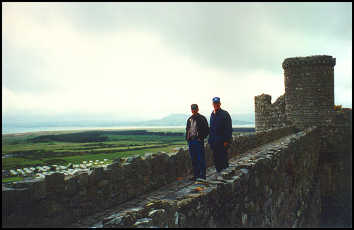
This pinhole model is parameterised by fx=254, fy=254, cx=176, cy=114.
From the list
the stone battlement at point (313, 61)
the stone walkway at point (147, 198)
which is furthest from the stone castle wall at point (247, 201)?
the stone battlement at point (313, 61)

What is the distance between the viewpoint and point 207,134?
6402mm

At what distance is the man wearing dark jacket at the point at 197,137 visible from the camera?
20.8ft

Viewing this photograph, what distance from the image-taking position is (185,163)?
23.3ft

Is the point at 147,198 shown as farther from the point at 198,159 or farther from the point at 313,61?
the point at 313,61

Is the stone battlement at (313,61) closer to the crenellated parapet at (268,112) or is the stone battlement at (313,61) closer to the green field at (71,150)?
the crenellated parapet at (268,112)

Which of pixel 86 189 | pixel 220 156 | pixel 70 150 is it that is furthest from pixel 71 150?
pixel 86 189

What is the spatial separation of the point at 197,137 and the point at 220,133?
73cm

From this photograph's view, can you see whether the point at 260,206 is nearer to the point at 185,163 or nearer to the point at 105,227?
the point at 185,163

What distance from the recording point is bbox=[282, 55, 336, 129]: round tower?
1767 centimetres

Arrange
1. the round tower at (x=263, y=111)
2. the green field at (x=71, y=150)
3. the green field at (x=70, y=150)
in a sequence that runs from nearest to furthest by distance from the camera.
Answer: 1. the round tower at (x=263, y=111)
2. the green field at (x=70, y=150)
3. the green field at (x=71, y=150)

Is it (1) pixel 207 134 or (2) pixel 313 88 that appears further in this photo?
(2) pixel 313 88

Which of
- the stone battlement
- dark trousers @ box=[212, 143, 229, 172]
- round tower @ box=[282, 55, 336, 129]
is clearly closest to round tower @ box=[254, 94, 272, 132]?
round tower @ box=[282, 55, 336, 129]

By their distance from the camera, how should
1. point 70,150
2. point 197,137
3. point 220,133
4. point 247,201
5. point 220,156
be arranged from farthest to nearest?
point 70,150 → point 220,156 → point 220,133 → point 197,137 → point 247,201

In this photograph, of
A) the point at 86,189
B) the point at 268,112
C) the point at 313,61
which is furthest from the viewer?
the point at 268,112
